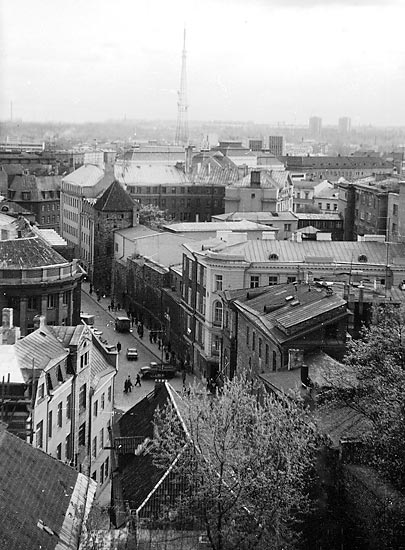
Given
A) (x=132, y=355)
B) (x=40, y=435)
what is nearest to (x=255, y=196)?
(x=132, y=355)

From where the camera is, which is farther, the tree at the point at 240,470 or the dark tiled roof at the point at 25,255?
the dark tiled roof at the point at 25,255

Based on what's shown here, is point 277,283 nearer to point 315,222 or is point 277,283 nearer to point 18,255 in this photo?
point 18,255

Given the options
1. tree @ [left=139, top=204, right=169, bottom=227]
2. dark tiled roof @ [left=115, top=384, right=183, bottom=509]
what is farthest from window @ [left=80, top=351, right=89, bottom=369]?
tree @ [left=139, top=204, right=169, bottom=227]

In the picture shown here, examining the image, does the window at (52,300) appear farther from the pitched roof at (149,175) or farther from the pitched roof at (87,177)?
the pitched roof at (149,175)

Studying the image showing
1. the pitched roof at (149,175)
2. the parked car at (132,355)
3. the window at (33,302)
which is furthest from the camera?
the pitched roof at (149,175)

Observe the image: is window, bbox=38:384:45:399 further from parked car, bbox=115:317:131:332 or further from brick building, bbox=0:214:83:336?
parked car, bbox=115:317:131:332

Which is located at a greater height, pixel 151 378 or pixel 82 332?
pixel 82 332

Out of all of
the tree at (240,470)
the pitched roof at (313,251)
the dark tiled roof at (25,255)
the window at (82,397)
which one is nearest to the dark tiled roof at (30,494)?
the tree at (240,470)

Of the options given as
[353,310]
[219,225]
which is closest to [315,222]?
[219,225]
